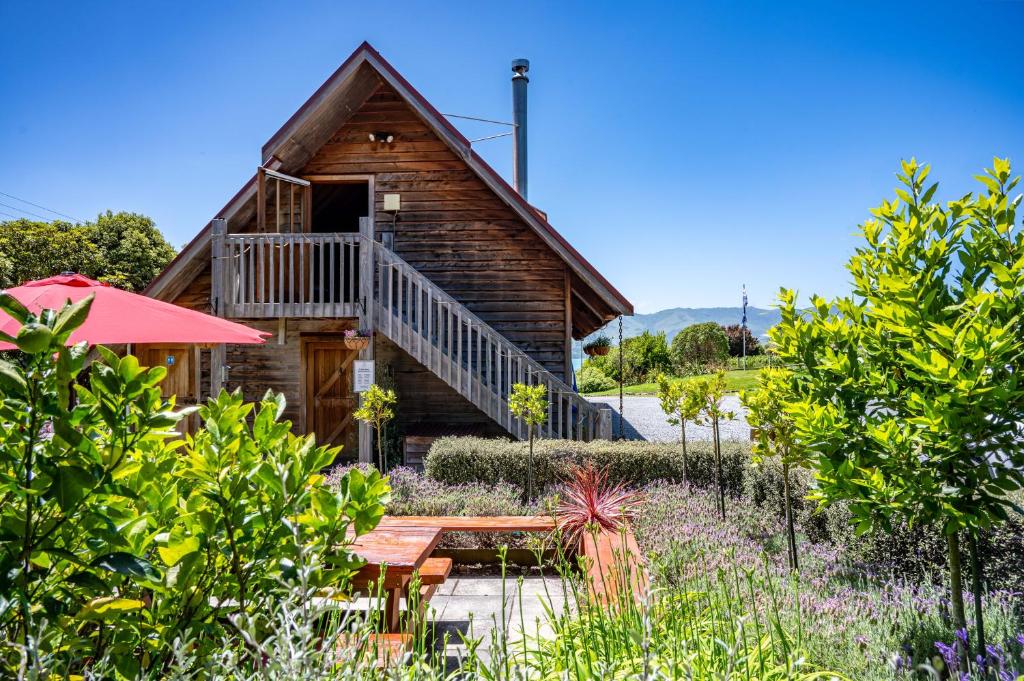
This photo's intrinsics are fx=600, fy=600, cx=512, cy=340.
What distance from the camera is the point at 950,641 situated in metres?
2.79

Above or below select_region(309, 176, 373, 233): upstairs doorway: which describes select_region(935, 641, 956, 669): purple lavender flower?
below

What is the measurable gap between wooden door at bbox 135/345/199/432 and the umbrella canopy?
6351 millimetres

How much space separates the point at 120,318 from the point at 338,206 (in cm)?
883

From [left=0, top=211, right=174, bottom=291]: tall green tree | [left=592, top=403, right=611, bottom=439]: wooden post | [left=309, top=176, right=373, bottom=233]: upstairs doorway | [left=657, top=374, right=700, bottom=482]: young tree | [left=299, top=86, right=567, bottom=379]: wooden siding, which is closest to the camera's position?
[left=657, top=374, right=700, bottom=482]: young tree

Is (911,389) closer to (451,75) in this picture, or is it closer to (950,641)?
(950,641)

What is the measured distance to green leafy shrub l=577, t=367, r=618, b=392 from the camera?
32.8 meters

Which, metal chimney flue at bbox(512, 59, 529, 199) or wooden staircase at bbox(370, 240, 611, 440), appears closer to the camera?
wooden staircase at bbox(370, 240, 611, 440)

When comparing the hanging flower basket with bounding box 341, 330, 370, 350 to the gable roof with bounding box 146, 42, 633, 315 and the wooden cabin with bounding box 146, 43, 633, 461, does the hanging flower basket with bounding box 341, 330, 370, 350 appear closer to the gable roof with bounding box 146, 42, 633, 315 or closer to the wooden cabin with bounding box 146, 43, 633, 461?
the wooden cabin with bounding box 146, 43, 633, 461

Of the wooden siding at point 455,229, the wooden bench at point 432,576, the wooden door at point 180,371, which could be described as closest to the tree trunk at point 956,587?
the wooden bench at point 432,576

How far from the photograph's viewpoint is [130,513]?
1363 millimetres

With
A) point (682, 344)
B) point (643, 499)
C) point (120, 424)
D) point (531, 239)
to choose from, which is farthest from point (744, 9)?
point (682, 344)

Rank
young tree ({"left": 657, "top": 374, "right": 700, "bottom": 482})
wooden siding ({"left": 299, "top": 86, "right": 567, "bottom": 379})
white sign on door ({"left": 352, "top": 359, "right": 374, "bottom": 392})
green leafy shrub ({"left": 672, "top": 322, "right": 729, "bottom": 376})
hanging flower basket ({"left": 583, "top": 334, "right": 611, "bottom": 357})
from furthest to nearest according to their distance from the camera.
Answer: green leafy shrub ({"left": 672, "top": 322, "right": 729, "bottom": 376}), hanging flower basket ({"left": 583, "top": 334, "right": 611, "bottom": 357}), wooden siding ({"left": 299, "top": 86, "right": 567, "bottom": 379}), white sign on door ({"left": 352, "top": 359, "right": 374, "bottom": 392}), young tree ({"left": 657, "top": 374, "right": 700, "bottom": 482})

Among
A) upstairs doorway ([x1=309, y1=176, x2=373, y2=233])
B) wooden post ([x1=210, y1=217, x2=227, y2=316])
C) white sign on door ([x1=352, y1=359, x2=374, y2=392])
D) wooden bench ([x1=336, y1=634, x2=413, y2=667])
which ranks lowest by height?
wooden bench ([x1=336, y1=634, x2=413, y2=667])

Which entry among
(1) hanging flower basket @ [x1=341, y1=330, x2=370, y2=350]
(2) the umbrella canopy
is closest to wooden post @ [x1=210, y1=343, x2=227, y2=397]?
(1) hanging flower basket @ [x1=341, y1=330, x2=370, y2=350]
